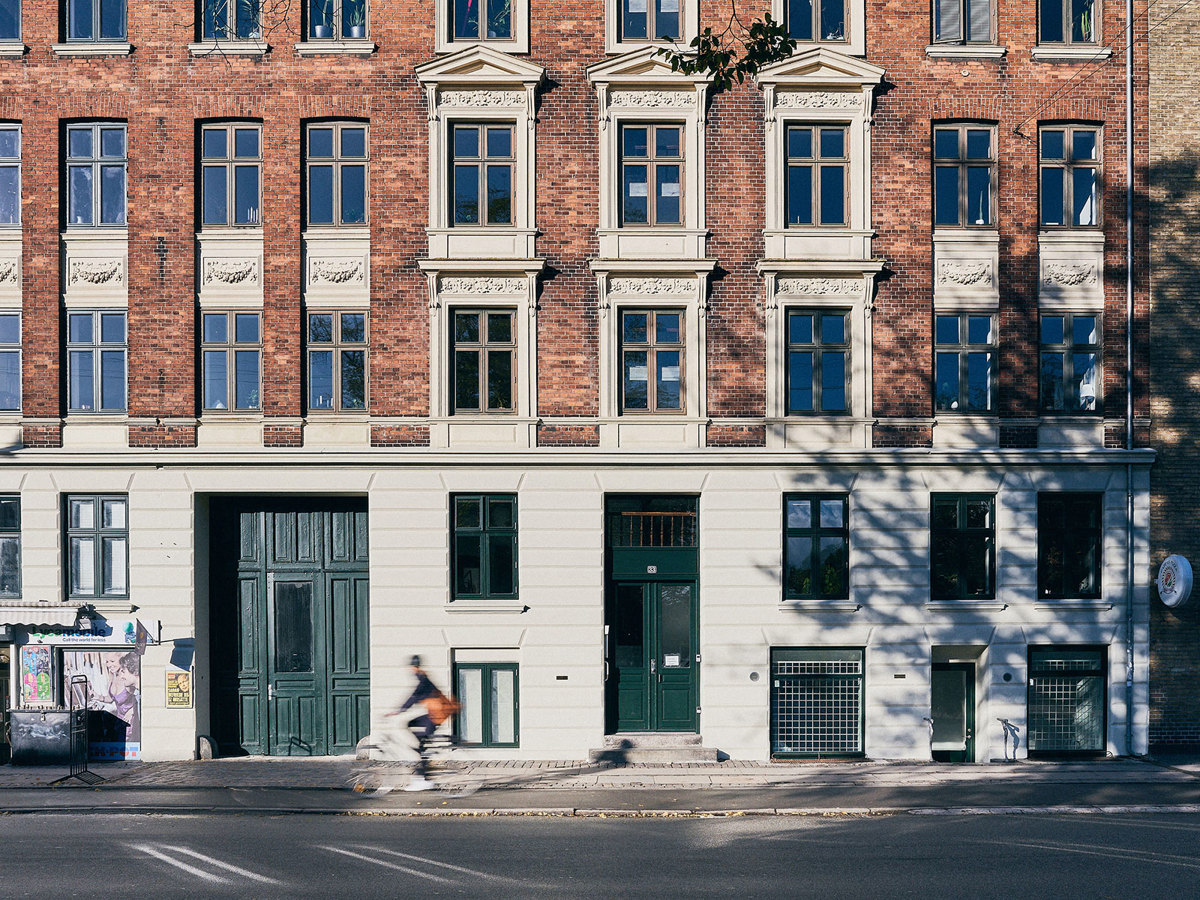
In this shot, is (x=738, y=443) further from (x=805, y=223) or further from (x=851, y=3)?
(x=851, y=3)

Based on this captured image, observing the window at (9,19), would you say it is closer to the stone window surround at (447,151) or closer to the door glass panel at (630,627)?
the stone window surround at (447,151)

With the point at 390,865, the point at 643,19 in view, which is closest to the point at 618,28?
the point at 643,19

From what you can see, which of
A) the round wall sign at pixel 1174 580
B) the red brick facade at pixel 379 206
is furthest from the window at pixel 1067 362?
the round wall sign at pixel 1174 580

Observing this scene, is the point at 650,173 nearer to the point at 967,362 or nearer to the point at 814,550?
the point at 967,362

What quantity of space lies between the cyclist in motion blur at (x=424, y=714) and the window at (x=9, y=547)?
7.28 meters

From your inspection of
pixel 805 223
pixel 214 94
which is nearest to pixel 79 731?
pixel 214 94

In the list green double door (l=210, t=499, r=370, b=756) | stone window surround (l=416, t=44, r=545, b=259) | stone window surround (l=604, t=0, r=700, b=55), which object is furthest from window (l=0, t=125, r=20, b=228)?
stone window surround (l=604, t=0, r=700, b=55)

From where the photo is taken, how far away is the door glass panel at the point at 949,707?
660 inches

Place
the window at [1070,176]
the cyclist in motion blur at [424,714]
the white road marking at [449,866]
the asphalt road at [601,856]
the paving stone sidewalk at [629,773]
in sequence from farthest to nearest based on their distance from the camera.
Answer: the window at [1070,176] < the cyclist in motion blur at [424,714] < the paving stone sidewalk at [629,773] < the white road marking at [449,866] < the asphalt road at [601,856]

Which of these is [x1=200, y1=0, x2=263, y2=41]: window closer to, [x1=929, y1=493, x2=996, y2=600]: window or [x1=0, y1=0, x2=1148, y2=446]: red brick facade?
[x1=0, y1=0, x2=1148, y2=446]: red brick facade

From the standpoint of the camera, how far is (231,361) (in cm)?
1675

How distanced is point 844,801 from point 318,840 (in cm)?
740

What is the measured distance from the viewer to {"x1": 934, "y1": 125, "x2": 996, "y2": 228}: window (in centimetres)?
1681

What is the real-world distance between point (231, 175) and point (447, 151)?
12.9 ft
